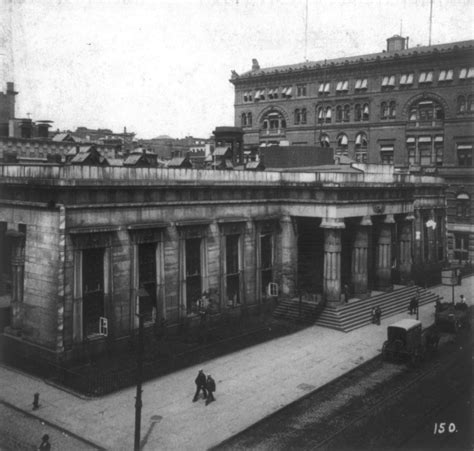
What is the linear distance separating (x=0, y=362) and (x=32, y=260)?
5.30 m

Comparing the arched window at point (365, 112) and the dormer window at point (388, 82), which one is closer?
the dormer window at point (388, 82)

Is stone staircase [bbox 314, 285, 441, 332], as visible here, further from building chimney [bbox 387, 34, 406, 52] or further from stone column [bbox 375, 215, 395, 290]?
building chimney [bbox 387, 34, 406, 52]

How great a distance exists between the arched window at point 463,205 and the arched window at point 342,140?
15264 mm

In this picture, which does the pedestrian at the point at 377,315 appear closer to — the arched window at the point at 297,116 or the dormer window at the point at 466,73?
the dormer window at the point at 466,73

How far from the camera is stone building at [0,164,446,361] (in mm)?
24656

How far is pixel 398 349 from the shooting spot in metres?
27.1

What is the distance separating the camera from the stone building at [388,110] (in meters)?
58.1

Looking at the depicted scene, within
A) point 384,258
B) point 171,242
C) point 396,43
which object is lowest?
point 384,258

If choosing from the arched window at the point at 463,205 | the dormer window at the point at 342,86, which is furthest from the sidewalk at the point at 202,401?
the dormer window at the point at 342,86

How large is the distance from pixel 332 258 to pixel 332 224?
232cm

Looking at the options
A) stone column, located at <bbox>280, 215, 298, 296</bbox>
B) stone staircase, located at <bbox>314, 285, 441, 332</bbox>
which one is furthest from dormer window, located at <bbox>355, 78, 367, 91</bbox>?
stone column, located at <bbox>280, 215, 298, 296</bbox>

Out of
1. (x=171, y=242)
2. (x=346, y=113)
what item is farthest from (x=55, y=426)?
(x=346, y=113)

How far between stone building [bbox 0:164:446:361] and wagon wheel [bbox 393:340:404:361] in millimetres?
8243

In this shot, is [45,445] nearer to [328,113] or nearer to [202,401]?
[202,401]
